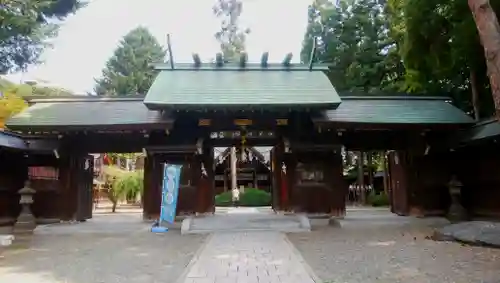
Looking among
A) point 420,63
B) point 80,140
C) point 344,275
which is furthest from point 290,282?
point 80,140

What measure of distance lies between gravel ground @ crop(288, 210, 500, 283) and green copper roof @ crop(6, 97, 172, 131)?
644 cm

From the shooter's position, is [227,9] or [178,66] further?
[227,9]

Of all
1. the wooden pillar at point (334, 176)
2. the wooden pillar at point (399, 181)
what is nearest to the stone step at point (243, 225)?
the wooden pillar at point (334, 176)

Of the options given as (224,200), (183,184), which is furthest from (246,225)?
(224,200)

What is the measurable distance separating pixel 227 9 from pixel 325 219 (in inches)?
1035

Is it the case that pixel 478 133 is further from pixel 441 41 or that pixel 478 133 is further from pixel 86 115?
pixel 86 115

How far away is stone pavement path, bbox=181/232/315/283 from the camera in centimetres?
560

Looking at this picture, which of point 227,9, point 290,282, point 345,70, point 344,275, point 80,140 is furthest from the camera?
point 227,9

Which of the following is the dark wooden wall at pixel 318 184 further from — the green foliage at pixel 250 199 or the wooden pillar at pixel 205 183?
the green foliage at pixel 250 199

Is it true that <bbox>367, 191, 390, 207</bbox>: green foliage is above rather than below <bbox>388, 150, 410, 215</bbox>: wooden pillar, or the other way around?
below

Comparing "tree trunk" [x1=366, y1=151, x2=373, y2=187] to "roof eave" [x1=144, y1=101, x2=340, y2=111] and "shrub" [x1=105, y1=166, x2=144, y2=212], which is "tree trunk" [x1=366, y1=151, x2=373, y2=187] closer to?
"shrub" [x1=105, y1=166, x2=144, y2=212]

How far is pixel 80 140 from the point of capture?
47.8ft

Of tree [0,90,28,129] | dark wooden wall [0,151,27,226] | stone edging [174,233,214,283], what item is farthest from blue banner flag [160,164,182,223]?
Result: tree [0,90,28,129]

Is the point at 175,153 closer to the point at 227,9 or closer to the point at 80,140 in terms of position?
the point at 80,140
